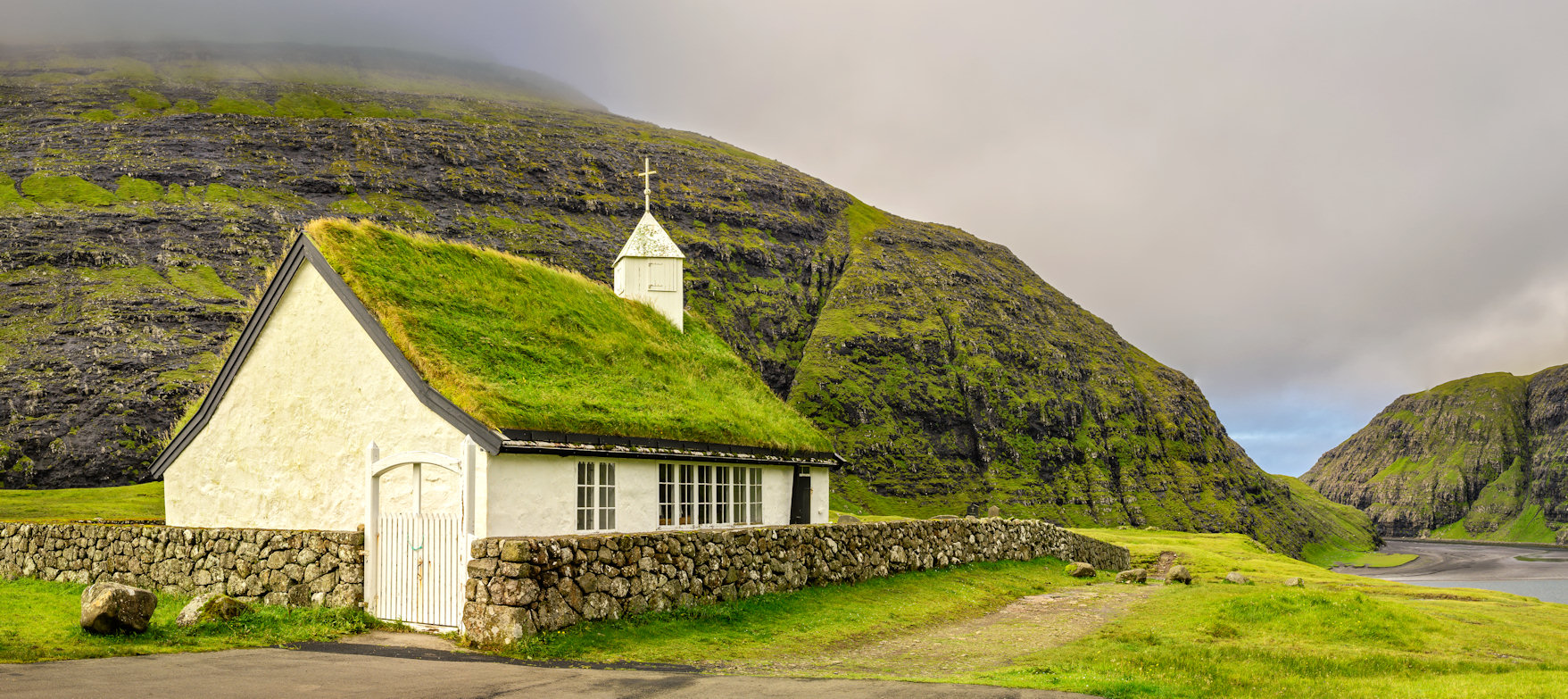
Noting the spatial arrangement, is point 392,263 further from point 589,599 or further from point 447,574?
point 589,599

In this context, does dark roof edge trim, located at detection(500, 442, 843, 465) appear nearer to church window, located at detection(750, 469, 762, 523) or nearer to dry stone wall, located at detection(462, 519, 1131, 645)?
church window, located at detection(750, 469, 762, 523)

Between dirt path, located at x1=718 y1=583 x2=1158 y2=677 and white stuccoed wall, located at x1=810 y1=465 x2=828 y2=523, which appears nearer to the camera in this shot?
dirt path, located at x1=718 y1=583 x2=1158 y2=677

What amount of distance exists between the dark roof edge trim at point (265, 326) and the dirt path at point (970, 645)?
734cm

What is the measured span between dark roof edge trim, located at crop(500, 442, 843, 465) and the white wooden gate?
1.17 metres

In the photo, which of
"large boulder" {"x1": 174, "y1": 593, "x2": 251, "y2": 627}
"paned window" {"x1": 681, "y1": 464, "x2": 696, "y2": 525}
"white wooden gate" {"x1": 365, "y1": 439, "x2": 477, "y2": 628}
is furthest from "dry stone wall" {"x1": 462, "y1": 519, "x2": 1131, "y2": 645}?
"large boulder" {"x1": 174, "y1": 593, "x2": 251, "y2": 627}

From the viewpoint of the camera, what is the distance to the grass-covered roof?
19.9m

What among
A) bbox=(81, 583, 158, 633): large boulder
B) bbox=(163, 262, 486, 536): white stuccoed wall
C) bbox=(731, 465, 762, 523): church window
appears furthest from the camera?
bbox=(731, 465, 762, 523): church window

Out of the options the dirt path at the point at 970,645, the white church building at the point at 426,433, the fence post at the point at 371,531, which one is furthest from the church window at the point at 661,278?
the fence post at the point at 371,531

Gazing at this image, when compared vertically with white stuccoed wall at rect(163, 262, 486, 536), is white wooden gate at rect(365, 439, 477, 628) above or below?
below

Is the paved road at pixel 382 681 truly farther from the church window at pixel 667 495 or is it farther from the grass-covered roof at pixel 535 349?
the church window at pixel 667 495

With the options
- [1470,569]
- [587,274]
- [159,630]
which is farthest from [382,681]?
[1470,569]

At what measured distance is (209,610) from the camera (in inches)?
625

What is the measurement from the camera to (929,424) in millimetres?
128625

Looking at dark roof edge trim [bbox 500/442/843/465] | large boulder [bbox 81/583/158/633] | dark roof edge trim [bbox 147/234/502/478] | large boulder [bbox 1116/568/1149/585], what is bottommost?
large boulder [bbox 1116/568/1149/585]
